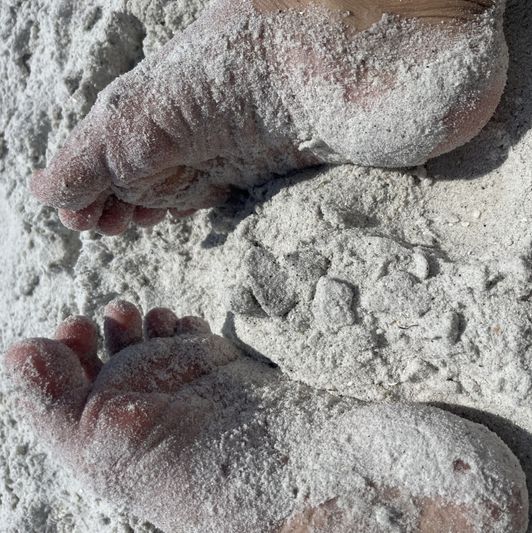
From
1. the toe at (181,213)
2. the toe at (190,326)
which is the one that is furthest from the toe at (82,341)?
the toe at (181,213)

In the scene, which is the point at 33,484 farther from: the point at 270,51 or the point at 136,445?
the point at 270,51

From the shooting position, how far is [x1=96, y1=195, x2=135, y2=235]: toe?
105 cm

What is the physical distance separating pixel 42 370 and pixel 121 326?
152mm

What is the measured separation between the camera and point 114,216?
106 centimetres

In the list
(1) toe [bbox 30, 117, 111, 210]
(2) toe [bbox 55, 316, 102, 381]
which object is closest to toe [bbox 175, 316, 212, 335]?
(2) toe [bbox 55, 316, 102, 381]

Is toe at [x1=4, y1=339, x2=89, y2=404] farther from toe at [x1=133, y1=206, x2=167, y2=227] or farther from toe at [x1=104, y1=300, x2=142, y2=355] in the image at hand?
toe at [x1=133, y1=206, x2=167, y2=227]

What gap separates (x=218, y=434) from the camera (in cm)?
90

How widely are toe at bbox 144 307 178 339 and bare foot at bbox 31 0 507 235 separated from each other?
153mm

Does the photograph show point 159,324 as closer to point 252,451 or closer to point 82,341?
point 82,341

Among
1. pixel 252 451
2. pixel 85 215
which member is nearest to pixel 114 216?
pixel 85 215

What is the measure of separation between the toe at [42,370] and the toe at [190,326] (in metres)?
0.18

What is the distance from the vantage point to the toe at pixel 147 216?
3.60ft

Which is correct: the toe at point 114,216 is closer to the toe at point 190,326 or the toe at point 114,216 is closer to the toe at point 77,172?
the toe at point 77,172

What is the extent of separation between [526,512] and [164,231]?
28.5 inches
